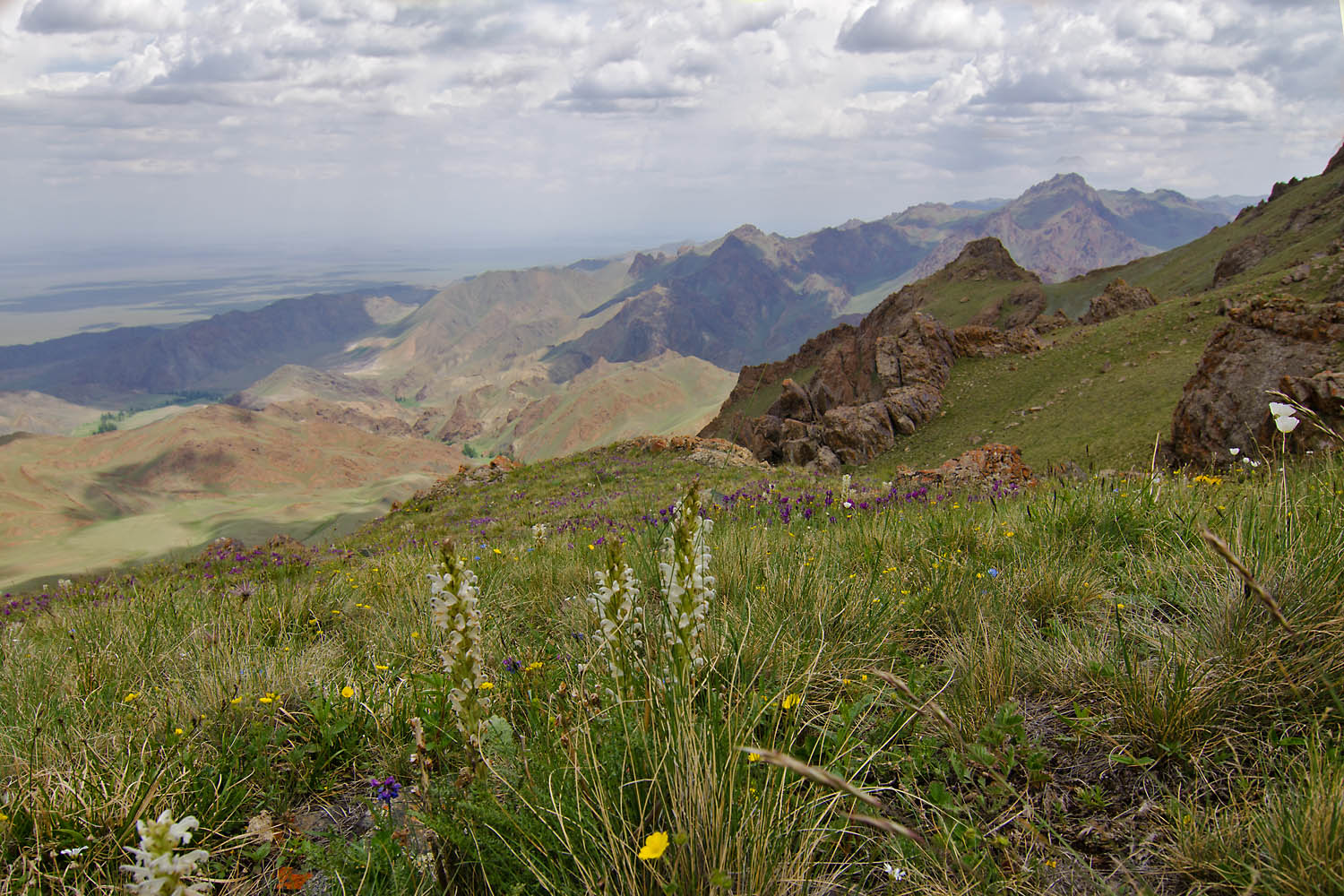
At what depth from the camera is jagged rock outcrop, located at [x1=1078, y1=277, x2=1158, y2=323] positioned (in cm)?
6025

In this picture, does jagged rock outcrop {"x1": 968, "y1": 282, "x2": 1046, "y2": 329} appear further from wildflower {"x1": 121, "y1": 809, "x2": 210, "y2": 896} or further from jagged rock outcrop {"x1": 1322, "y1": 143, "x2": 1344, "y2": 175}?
wildflower {"x1": 121, "y1": 809, "x2": 210, "y2": 896}

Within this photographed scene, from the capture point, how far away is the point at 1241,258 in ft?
236

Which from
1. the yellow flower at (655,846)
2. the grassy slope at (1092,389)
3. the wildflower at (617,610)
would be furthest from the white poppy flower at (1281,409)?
the grassy slope at (1092,389)

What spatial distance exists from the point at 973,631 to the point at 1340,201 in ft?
331

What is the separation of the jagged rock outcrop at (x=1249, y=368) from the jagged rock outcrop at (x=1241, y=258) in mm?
65775

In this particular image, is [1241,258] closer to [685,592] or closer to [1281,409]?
[1281,409]

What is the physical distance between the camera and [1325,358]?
49.7 ft

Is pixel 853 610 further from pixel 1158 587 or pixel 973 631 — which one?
pixel 1158 587

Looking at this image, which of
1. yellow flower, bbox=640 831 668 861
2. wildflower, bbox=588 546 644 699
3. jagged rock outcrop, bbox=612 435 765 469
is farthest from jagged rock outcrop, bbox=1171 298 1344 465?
yellow flower, bbox=640 831 668 861

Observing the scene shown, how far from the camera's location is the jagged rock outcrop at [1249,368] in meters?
16.0

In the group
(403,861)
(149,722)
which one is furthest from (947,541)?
(149,722)

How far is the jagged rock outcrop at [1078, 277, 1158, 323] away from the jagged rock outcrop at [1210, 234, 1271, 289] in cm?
1539

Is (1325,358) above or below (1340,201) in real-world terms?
below

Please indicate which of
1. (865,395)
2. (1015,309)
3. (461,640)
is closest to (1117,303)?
(1015,309)
